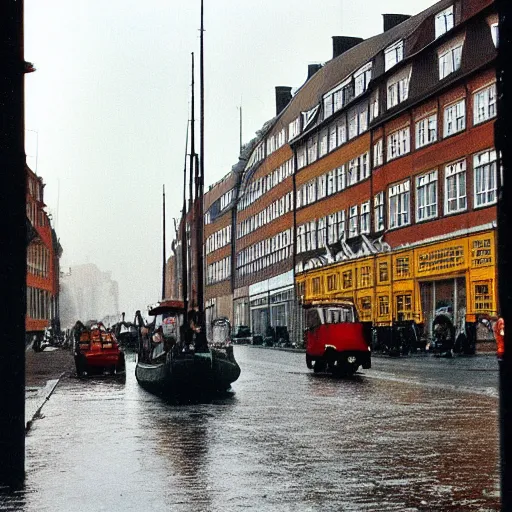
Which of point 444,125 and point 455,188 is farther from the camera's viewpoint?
point 444,125

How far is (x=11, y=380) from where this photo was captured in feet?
31.7

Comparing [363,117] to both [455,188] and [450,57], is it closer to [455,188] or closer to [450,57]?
[450,57]

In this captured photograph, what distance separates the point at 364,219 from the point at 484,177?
15516mm

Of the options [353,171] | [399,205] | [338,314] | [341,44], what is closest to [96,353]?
[338,314]

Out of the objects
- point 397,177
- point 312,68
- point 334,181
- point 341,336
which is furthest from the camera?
point 312,68

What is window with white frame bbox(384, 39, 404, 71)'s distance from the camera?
178ft

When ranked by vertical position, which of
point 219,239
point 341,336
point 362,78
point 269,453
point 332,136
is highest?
point 362,78

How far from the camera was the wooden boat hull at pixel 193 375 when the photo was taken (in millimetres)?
24609

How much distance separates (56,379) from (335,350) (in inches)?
301

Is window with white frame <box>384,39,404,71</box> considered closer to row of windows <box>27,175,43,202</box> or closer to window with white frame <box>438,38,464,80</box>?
window with white frame <box>438,38,464,80</box>

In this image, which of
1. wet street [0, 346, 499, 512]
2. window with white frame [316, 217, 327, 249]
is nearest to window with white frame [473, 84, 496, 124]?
wet street [0, 346, 499, 512]

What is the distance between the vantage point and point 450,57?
46531 millimetres

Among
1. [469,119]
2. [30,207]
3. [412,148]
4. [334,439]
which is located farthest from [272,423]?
[30,207]

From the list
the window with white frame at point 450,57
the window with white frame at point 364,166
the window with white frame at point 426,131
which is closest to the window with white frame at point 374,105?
the window with white frame at point 364,166
